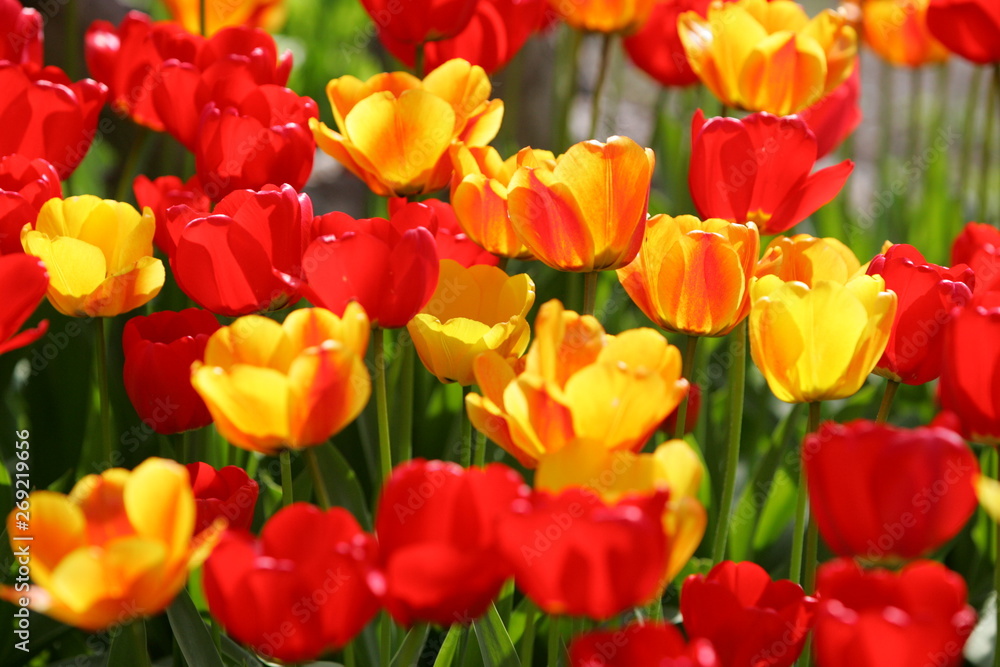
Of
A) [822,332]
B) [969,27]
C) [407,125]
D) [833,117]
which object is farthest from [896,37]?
[822,332]

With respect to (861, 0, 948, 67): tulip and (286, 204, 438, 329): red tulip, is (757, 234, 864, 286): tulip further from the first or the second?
(861, 0, 948, 67): tulip

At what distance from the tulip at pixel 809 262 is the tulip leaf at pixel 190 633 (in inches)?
19.8

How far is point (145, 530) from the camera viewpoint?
0.51m

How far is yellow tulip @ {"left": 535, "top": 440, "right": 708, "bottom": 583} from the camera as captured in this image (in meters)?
0.55

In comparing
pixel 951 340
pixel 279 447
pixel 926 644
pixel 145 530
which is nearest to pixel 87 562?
pixel 145 530

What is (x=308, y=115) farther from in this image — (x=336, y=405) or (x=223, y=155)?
(x=336, y=405)

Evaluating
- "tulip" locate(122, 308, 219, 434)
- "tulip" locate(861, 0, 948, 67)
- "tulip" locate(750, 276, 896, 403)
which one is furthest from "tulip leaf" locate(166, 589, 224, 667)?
"tulip" locate(861, 0, 948, 67)

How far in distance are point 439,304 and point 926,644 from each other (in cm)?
47

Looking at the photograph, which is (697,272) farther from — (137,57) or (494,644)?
(137,57)

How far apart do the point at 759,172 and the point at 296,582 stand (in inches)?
23.3

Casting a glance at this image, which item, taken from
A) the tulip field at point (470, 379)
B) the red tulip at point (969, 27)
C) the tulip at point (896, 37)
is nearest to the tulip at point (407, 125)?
the tulip field at point (470, 379)

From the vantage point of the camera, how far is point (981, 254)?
88cm

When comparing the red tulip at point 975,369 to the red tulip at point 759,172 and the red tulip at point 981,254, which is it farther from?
the red tulip at point 759,172

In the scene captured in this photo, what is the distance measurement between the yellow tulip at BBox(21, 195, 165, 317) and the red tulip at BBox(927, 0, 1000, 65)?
1.09 metres
